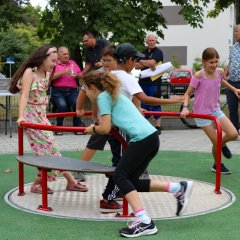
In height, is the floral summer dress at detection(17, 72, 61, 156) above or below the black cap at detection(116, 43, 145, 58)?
below

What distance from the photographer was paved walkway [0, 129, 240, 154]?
398 inches

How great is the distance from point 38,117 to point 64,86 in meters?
5.68

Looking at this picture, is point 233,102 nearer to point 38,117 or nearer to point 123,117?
point 38,117

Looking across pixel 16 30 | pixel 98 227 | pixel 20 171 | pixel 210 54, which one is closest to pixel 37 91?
pixel 20 171

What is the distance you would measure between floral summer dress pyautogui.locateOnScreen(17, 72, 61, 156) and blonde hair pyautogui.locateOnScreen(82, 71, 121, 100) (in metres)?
1.38

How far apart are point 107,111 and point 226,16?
148ft

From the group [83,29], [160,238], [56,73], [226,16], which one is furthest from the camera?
[226,16]

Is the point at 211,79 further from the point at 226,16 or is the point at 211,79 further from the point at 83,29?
the point at 226,16

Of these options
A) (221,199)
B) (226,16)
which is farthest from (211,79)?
(226,16)

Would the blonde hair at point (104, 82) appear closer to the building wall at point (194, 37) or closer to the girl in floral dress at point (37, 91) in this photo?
the girl in floral dress at point (37, 91)

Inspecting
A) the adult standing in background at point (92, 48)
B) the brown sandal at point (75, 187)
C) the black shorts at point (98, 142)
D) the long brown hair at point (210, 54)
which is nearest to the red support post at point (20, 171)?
the brown sandal at point (75, 187)

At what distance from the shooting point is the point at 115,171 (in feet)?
16.1

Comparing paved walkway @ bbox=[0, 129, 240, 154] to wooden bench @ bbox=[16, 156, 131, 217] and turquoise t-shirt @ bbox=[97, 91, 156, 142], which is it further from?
turquoise t-shirt @ bbox=[97, 91, 156, 142]

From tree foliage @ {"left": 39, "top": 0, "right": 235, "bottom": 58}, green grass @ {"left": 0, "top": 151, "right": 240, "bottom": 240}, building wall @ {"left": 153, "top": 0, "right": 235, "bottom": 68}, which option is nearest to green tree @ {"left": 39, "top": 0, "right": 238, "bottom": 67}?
Answer: tree foliage @ {"left": 39, "top": 0, "right": 235, "bottom": 58}
